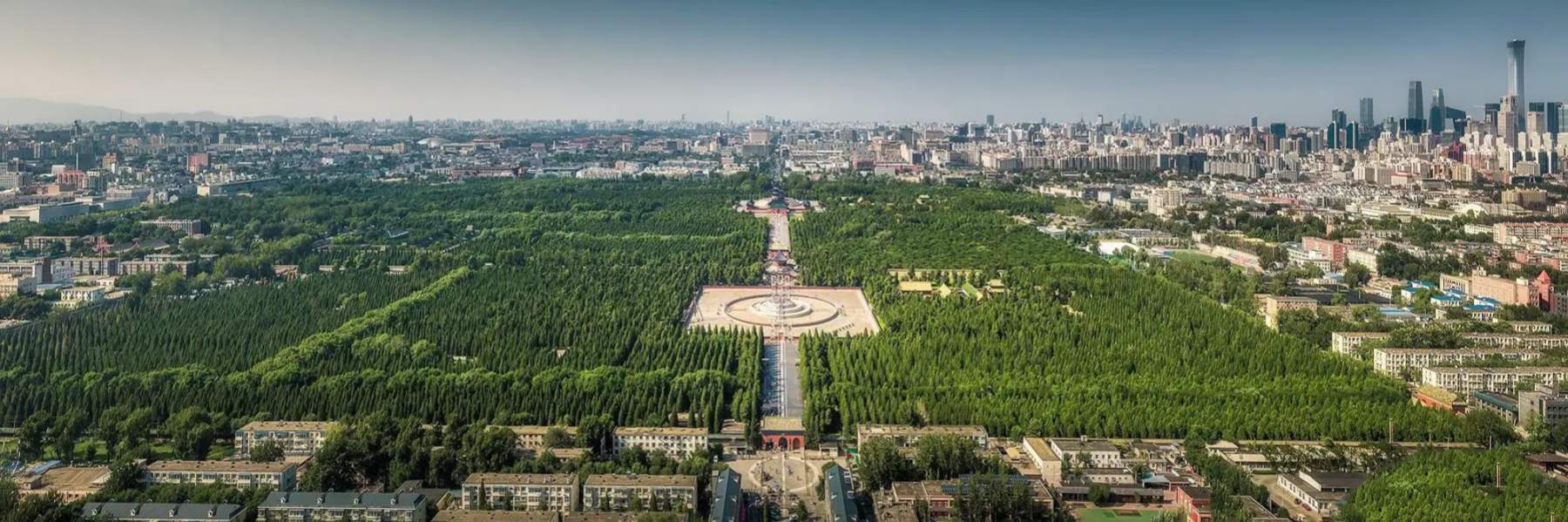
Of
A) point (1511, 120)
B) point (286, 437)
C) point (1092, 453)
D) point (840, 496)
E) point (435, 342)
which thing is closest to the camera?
point (840, 496)

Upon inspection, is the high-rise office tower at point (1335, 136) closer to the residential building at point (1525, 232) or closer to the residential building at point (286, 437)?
the residential building at point (1525, 232)

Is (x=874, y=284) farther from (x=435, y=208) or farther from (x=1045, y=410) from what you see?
(x=435, y=208)

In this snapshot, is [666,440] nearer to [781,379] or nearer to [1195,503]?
[781,379]

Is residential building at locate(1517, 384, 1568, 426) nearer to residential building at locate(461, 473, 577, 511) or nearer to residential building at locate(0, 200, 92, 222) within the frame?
residential building at locate(461, 473, 577, 511)

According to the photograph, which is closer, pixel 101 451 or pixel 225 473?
pixel 225 473

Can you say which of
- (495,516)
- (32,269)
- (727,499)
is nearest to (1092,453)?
(727,499)

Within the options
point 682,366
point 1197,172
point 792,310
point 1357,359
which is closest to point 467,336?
point 682,366
